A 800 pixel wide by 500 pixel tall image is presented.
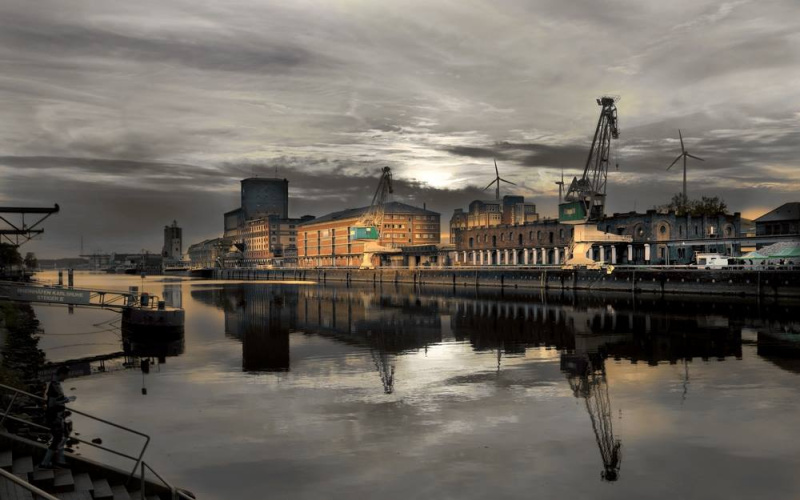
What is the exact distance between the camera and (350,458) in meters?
20.1

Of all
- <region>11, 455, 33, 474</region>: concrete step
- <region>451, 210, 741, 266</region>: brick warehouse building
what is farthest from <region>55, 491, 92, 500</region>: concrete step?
<region>451, 210, 741, 266</region>: brick warehouse building

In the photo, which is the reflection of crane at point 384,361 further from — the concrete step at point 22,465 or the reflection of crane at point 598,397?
the concrete step at point 22,465

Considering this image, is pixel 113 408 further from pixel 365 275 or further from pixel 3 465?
pixel 365 275

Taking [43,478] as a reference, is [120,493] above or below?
below

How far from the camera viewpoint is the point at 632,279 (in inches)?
4122

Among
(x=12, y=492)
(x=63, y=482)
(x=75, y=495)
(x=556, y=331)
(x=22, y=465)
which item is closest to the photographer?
(x=12, y=492)

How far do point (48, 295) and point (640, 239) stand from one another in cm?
11247

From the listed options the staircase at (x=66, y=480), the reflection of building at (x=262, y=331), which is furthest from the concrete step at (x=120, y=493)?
the reflection of building at (x=262, y=331)

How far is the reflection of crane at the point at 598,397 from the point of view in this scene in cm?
1987

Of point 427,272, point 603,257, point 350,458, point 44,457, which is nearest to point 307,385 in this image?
point 350,458

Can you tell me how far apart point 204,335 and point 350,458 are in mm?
38188

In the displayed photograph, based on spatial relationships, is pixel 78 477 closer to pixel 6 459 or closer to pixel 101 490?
pixel 101 490

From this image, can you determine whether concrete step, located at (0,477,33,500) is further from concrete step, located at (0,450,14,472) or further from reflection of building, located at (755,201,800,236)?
reflection of building, located at (755,201,800,236)

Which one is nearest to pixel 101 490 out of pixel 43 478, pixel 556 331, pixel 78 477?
pixel 78 477
